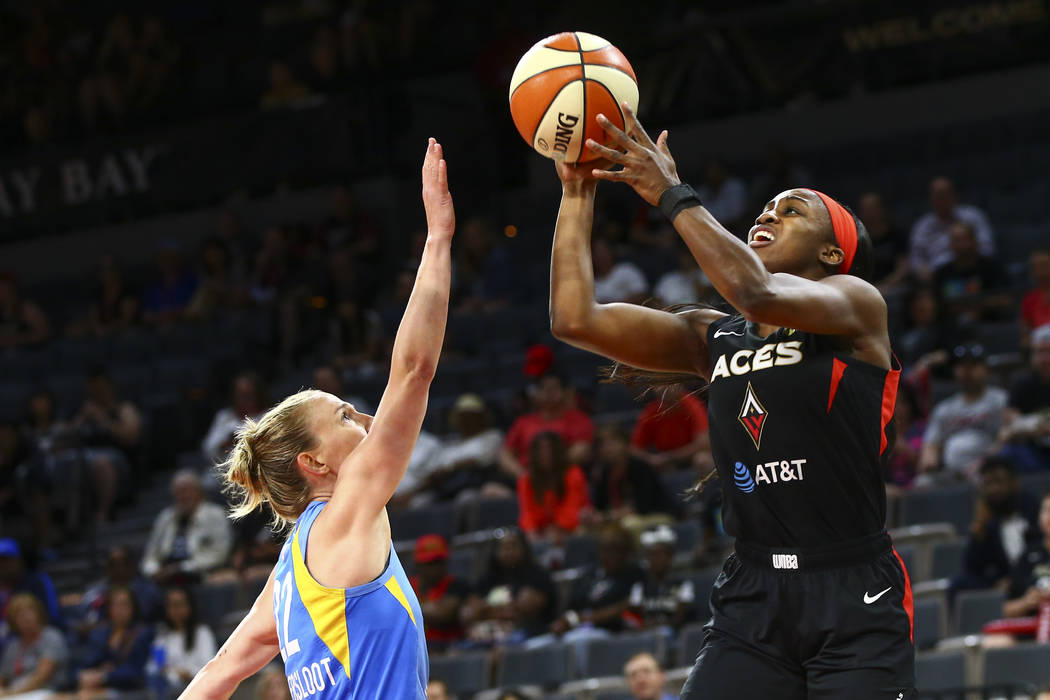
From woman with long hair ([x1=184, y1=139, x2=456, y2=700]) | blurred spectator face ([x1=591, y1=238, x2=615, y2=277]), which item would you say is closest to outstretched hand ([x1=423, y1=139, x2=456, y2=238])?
woman with long hair ([x1=184, y1=139, x2=456, y2=700])

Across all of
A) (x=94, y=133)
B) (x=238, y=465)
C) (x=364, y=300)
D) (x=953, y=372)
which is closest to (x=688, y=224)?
(x=238, y=465)

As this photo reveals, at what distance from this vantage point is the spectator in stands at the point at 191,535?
1173cm

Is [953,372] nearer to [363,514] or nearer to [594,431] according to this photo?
[594,431]

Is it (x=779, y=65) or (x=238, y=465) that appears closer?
(x=238, y=465)

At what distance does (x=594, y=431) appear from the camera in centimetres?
1129

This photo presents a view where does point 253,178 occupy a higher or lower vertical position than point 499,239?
higher

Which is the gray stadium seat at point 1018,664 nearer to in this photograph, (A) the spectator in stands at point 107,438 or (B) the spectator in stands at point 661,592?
(B) the spectator in stands at point 661,592

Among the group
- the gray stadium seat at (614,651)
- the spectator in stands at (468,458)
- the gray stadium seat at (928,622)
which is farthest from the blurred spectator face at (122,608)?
the gray stadium seat at (928,622)

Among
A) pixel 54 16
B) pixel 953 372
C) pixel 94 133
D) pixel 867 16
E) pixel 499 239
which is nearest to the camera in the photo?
pixel 953 372

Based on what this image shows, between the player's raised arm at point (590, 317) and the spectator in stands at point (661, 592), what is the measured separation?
4.92m

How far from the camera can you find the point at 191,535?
11828 millimetres

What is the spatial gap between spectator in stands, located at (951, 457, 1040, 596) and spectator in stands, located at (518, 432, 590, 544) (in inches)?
114

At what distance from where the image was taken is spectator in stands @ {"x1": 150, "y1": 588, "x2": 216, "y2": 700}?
10125mm

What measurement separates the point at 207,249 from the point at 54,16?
5.54 meters
